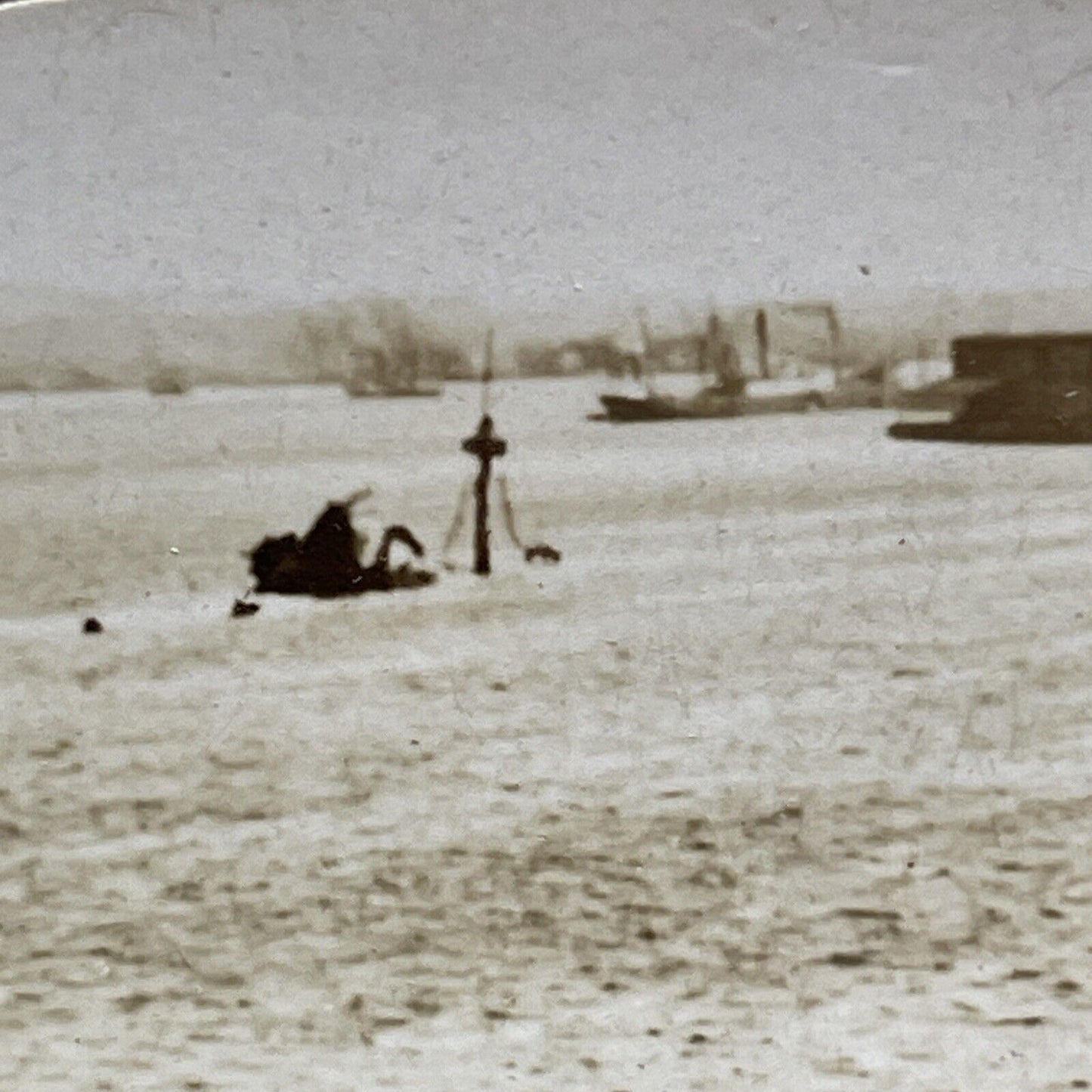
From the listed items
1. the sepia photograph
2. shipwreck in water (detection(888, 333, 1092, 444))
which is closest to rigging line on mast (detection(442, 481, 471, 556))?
the sepia photograph

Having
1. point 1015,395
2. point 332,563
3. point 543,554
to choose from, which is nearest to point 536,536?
point 543,554

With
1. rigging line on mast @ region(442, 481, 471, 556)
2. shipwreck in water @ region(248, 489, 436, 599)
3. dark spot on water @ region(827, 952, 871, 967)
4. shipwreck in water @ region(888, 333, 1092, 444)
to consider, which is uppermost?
shipwreck in water @ region(888, 333, 1092, 444)

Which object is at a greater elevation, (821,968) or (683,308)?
(683,308)

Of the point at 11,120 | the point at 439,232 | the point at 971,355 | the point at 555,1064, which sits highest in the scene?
the point at 11,120

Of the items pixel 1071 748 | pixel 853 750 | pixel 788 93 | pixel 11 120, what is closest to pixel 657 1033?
pixel 853 750

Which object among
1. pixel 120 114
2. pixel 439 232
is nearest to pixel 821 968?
pixel 439 232

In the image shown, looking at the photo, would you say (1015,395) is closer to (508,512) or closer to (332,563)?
(508,512)

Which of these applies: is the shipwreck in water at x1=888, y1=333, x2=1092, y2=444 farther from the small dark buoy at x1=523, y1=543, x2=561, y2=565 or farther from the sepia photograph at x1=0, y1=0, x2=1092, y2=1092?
the small dark buoy at x1=523, y1=543, x2=561, y2=565

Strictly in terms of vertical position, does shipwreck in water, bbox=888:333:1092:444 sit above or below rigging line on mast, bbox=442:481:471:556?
above

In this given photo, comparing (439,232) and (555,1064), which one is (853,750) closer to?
(555,1064)
